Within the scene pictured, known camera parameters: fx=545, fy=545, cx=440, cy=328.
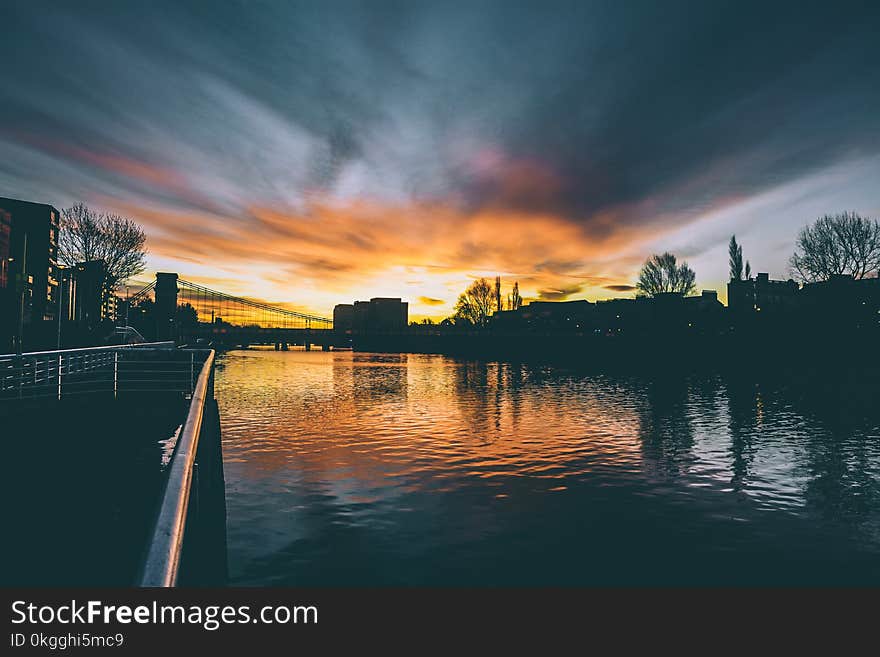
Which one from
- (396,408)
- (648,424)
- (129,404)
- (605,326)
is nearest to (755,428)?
(648,424)

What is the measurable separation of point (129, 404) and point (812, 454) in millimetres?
22401

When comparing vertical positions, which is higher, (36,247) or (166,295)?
(36,247)

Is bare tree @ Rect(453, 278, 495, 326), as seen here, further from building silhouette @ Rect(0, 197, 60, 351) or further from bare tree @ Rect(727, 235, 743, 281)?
building silhouette @ Rect(0, 197, 60, 351)

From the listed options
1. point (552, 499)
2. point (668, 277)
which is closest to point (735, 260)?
point (668, 277)

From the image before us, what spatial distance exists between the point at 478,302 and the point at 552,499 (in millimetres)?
153141

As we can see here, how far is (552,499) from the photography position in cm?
1297

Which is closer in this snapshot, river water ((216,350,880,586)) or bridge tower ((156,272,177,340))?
river water ((216,350,880,586))

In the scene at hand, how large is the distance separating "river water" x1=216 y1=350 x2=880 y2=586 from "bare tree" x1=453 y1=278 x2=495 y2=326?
136 metres

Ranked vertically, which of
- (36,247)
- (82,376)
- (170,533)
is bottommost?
(82,376)

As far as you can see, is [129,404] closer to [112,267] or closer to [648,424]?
[648,424]

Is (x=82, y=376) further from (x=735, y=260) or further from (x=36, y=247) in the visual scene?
(x=735, y=260)

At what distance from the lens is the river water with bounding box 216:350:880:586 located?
8961mm

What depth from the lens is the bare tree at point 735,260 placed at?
427ft

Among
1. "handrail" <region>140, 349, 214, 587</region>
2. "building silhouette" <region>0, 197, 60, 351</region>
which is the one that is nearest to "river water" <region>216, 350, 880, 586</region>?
"handrail" <region>140, 349, 214, 587</region>
